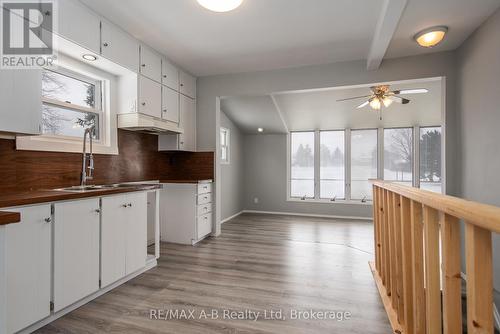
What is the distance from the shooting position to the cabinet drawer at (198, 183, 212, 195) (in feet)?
12.8

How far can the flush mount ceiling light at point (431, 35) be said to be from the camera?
2.64 metres

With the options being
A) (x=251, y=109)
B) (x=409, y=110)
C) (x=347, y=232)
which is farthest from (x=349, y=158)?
(x=251, y=109)

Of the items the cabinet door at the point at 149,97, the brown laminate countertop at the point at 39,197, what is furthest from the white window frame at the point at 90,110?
the brown laminate countertop at the point at 39,197

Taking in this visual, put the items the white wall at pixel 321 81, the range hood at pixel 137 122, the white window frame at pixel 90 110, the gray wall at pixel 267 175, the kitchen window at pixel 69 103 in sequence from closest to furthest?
the white window frame at pixel 90 110 → the kitchen window at pixel 69 103 → the range hood at pixel 137 122 → the white wall at pixel 321 81 → the gray wall at pixel 267 175

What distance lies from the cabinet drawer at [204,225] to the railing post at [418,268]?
9.85 feet

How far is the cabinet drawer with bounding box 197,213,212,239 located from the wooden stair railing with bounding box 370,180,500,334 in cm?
253

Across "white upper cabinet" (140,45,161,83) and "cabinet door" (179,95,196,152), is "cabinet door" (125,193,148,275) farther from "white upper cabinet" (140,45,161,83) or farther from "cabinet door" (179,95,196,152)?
"white upper cabinet" (140,45,161,83)

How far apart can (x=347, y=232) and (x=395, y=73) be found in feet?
9.02

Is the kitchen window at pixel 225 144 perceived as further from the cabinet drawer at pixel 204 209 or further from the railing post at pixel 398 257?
the railing post at pixel 398 257

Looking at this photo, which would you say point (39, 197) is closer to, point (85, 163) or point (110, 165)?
point (85, 163)

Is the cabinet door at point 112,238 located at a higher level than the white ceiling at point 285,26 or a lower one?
lower

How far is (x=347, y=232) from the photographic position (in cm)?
466

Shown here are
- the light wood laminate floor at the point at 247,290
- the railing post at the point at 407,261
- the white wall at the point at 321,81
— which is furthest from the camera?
the white wall at the point at 321,81

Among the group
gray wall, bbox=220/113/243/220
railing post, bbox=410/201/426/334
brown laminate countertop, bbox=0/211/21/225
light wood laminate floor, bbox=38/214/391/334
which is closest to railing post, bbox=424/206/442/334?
railing post, bbox=410/201/426/334
